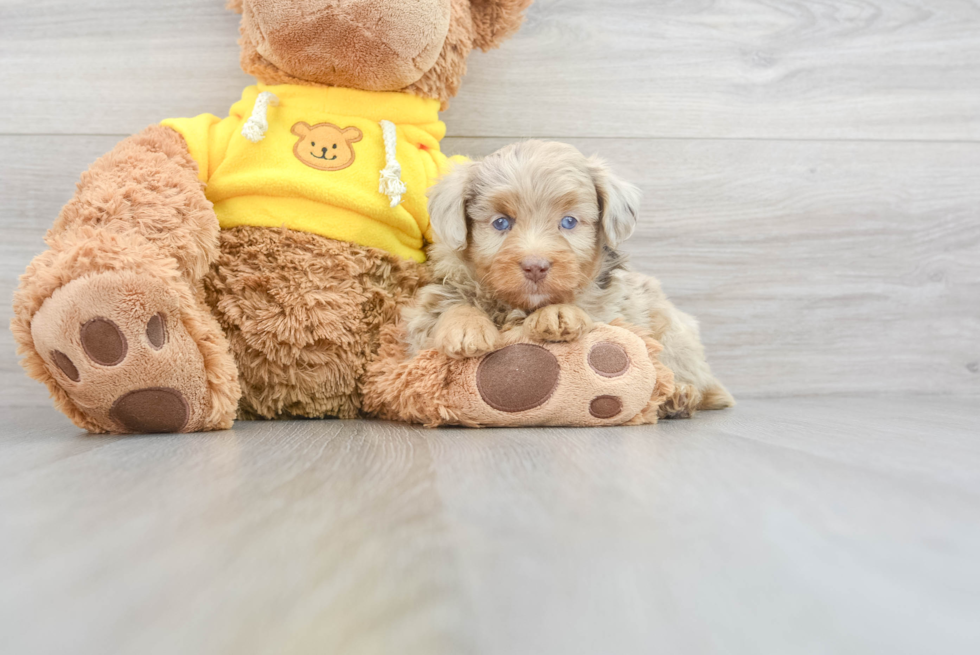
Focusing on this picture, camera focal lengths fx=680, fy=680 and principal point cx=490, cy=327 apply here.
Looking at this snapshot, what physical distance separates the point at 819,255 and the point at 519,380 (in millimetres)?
1262

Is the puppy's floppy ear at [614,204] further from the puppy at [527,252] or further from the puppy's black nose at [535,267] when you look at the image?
the puppy's black nose at [535,267]

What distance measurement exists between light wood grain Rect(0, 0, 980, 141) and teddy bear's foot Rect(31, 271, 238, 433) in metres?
0.92

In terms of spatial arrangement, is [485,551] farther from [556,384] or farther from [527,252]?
[527,252]

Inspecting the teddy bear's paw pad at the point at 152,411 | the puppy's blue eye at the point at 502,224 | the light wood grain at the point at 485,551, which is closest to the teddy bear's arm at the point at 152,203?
the teddy bear's paw pad at the point at 152,411

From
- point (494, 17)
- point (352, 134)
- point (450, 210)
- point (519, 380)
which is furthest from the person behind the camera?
point (494, 17)

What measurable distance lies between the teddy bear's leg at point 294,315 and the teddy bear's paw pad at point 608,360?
0.48 m

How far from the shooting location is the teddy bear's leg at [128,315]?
1086mm

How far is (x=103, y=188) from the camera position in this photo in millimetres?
1287

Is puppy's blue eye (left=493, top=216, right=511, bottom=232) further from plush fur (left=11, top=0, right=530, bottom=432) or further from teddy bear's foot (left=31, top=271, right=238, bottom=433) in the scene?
teddy bear's foot (left=31, top=271, right=238, bottom=433)

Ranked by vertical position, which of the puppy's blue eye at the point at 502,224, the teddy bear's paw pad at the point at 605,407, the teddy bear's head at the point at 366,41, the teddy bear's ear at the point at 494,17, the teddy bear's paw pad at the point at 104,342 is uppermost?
the teddy bear's ear at the point at 494,17

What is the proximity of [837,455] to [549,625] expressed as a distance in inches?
29.0

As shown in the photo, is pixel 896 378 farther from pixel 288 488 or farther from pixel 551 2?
pixel 288 488

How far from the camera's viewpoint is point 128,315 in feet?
3.61

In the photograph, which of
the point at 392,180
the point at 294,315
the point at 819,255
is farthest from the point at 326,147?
the point at 819,255
